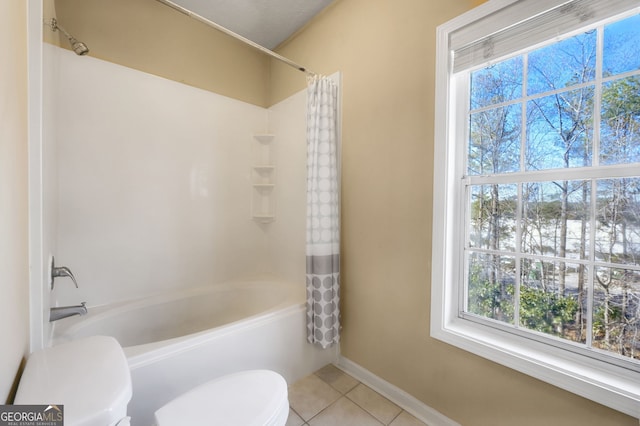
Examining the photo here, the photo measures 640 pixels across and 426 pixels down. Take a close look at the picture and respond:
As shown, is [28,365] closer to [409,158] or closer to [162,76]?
[409,158]

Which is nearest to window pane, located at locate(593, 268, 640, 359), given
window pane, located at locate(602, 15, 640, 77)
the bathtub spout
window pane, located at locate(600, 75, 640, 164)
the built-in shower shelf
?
window pane, located at locate(600, 75, 640, 164)

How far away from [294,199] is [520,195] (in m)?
1.57

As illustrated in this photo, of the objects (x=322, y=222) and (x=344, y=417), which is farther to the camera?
(x=322, y=222)

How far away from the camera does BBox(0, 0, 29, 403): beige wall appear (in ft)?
1.86

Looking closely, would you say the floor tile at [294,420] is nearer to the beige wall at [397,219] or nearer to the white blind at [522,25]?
the beige wall at [397,219]

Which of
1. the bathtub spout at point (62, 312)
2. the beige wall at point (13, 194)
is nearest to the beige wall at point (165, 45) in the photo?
the beige wall at point (13, 194)

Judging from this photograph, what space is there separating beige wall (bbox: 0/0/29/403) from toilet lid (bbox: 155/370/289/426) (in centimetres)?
44

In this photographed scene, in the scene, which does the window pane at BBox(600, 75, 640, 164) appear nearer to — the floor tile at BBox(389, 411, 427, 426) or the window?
the window

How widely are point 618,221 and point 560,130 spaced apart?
1.36 ft

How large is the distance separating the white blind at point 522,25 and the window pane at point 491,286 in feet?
3.18

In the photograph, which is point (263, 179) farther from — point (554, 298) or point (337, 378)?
point (554, 298)

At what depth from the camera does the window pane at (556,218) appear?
3.41 feet

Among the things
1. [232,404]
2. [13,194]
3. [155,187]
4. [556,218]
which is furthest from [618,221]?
[155,187]

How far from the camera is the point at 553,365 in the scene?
1.03 m
